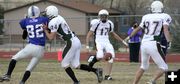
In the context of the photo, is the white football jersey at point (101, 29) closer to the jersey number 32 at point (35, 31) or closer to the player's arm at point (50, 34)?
the jersey number 32 at point (35, 31)

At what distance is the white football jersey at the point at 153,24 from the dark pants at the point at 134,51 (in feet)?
35.1

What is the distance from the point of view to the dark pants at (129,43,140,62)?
21.8m

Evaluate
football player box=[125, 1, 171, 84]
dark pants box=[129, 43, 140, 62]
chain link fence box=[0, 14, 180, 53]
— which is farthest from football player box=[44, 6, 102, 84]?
chain link fence box=[0, 14, 180, 53]

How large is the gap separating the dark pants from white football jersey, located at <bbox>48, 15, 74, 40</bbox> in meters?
10.5

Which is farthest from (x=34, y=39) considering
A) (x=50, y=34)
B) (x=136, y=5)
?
(x=136, y=5)

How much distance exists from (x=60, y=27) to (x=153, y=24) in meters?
2.01

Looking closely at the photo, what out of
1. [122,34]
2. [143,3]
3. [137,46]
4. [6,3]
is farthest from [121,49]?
[6,3]

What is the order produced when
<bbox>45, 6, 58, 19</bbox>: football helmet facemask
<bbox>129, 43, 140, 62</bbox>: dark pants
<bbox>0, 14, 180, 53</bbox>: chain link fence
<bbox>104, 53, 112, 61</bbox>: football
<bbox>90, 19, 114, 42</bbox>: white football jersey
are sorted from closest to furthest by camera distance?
1. <bbox>45, 6, 58, 19</bbox>: football helmet facemask
2. <bbox>104, 53, 112, 61</bbox>: football
3. <bbox>90, 19, 114, 42</bbox>: white football jersey
4. <bbox>129, 43, 140, 62</bbox>: dark pants
5. <bbox>0, 14, 180, 53</bbox>: chain link fence

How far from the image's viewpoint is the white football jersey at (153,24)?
428 inches

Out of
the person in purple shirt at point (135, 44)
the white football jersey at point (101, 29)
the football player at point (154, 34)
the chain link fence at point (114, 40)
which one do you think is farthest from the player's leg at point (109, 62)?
the chain link fence at point (114, 40)

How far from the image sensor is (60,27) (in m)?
11.3

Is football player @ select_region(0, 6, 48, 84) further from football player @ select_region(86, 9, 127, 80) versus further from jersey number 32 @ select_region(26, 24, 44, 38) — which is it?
football player @ select_region(86, 9, 127, 80)

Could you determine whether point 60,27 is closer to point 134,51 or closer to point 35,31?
point 35,31

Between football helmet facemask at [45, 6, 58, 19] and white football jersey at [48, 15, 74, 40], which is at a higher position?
football helmet facemask at [45, 6, 58, 19]
